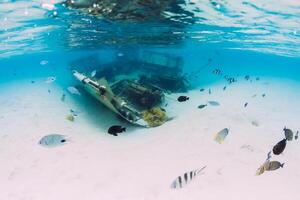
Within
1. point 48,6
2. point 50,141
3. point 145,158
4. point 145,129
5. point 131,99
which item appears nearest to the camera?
point 50,141

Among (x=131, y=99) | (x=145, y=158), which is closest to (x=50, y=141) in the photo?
(x=145, y=158)

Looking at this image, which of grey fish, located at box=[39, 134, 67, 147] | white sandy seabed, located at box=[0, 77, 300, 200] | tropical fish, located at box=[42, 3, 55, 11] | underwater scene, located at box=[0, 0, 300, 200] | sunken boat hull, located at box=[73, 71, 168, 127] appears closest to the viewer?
grey fish, located at box=[39, 134, 67, 147]

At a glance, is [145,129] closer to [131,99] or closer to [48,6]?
[131,99]

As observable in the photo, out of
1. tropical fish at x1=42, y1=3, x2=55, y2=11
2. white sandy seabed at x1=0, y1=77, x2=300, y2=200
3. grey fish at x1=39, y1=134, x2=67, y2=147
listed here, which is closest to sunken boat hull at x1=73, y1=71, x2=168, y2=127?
white sandy seabed at x1=0, y1=77, x2=300, y2=200

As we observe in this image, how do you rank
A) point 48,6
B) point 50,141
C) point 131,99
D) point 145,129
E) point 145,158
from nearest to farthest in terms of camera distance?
point 50,141, point 145,158, point 48,6, point 145,129, point 131,99

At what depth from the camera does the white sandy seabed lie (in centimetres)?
1227

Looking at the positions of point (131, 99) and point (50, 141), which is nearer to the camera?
point (50, 141)

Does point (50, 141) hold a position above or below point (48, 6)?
below

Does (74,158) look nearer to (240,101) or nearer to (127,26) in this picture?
(127,26)

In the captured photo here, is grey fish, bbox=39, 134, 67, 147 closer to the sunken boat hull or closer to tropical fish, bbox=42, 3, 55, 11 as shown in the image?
the sunken boat hull

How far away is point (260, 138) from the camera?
18.0m

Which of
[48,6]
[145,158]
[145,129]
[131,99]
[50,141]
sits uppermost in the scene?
[48,6]

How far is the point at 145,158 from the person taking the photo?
14.9 m

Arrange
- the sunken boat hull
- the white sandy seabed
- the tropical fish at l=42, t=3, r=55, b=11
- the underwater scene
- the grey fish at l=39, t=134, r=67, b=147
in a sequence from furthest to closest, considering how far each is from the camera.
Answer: the sunken boat hull, the tropical fish at l=42, t=3, r=55, b=11, the underwater scene, the white sandy seabed, the grey fish at l=39, t=134, r=67, b=147
